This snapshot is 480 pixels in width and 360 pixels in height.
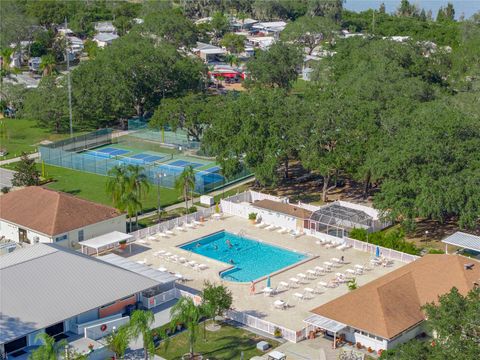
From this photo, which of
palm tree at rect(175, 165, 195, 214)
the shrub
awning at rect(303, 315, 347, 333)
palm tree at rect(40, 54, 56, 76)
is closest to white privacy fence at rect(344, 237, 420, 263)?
the shrub

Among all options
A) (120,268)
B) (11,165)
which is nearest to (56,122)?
(11,165)

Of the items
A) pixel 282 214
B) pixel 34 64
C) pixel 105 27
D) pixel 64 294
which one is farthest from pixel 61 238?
pixel 105 27

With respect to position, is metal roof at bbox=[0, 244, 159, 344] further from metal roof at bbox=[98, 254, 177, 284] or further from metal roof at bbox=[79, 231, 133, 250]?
metal roof at bbox=[79, 231, 133, 250]

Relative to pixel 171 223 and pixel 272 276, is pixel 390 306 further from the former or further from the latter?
pixel 171 223

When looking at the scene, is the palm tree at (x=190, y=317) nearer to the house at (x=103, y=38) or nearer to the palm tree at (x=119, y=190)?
the palm tree at (x=119, y=190)

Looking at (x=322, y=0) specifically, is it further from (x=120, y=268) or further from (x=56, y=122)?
(x=120, y=268)

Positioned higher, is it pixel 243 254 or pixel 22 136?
pixel 22 136
